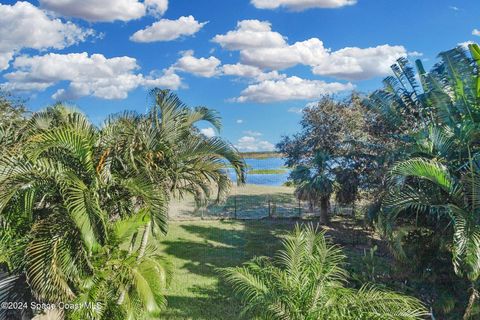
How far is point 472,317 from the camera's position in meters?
7.71

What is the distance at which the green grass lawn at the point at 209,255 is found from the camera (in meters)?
8.82

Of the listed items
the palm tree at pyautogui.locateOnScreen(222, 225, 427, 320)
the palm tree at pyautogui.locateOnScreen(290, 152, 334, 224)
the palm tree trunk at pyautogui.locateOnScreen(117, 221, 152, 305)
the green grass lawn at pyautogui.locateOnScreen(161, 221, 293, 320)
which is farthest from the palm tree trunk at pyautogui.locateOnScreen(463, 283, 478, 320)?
the palm tree at pyautogui.locateOnScreen(290, 152, 334, 224)

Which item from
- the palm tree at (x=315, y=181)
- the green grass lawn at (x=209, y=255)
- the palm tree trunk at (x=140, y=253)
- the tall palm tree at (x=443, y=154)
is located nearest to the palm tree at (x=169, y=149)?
the palm tree trunk at (x=140, y=253)

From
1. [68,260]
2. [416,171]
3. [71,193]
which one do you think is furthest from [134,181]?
[416,171]

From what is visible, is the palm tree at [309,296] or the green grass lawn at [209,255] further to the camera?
the green grass lawn at [209,255]

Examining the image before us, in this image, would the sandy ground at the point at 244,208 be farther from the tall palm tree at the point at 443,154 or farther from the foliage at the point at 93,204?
the foliage at the point at 93,204

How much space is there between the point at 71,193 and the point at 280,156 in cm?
1399

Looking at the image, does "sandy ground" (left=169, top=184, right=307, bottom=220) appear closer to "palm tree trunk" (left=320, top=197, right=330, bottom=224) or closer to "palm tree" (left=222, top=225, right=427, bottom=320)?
"palm tree trunk" (left=320, top=197, right=330, bottom=224)

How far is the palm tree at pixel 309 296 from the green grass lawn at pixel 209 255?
2605mm

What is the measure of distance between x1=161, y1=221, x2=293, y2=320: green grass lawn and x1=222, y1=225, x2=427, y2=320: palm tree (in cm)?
261

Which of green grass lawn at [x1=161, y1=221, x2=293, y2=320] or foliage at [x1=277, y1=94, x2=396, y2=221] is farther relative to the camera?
foliage at [x1=277, y1=94, x2=396, y2=221]

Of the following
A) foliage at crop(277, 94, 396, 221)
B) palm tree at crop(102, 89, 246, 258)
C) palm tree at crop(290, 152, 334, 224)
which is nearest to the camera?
palm tree at crop(102, 89, 246, 258)

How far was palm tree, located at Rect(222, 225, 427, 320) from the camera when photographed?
217 inches

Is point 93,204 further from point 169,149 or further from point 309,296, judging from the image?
point 309,296
